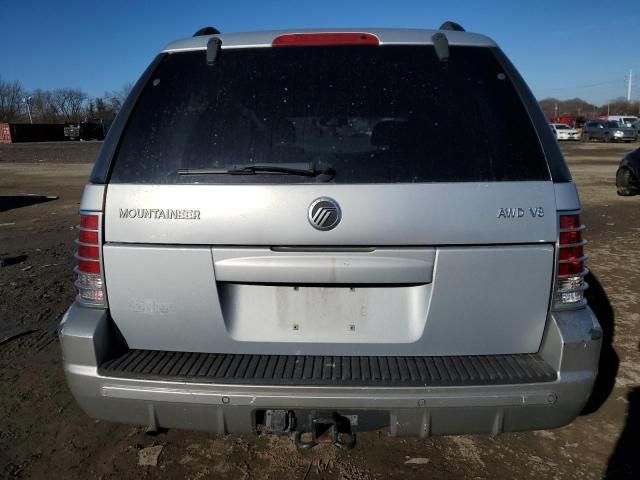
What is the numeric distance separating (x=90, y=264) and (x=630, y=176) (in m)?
13.5

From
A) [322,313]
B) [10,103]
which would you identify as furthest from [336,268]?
[10,103]

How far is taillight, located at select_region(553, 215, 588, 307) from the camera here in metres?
2.14

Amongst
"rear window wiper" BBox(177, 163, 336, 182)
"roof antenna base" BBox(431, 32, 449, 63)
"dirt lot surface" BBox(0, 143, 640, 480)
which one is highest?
"roof antenna base" BBox(431, 32, 449, 63)

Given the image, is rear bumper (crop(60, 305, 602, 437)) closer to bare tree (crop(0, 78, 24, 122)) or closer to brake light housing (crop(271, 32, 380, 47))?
brake light housing (crop(271, 32, 380, 47))

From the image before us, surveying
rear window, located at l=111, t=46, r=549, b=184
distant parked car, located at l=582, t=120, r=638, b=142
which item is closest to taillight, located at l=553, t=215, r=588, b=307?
rear window, located at l=111, t=46, r=549, b=184

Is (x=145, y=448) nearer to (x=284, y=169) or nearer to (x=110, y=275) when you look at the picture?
(x=110, y=275)

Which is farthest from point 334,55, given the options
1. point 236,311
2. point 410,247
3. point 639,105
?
point 639,105

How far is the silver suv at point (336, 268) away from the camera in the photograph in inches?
81.6

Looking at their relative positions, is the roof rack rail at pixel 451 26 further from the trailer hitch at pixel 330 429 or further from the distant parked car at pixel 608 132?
the distant parked car at pixel 608 132

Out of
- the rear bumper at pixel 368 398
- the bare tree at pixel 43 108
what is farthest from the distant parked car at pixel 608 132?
the bare tree at pixel 43 108

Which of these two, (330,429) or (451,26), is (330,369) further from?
(451,26)

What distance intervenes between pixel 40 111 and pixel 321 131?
12490 cm

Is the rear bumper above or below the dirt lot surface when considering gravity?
above

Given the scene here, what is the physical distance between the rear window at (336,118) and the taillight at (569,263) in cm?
24
